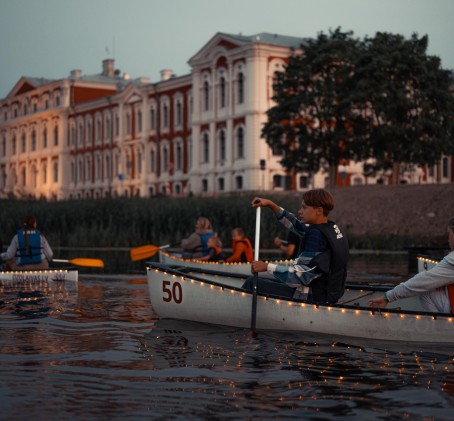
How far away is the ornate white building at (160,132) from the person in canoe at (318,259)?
33562 millimetres

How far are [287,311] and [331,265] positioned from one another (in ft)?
2.66

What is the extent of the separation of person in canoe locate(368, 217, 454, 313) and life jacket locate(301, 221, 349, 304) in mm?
651

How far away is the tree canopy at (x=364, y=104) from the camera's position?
46.8 m

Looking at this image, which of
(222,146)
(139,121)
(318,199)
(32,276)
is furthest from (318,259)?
(139,121)

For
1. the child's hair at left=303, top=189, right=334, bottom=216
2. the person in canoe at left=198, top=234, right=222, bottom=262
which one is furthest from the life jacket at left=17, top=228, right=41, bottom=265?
the child's hair at left=303, top=189, right=334, bottom=216

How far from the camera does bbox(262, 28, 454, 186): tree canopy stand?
153ft

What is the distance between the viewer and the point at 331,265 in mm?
10430

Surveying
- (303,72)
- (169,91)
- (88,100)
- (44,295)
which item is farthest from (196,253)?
(88,100)

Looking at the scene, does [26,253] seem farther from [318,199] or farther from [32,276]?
[318,199]

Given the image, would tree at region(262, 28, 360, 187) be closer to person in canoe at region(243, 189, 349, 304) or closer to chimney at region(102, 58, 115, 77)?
person in canoe at region(243, 189, 349, 304)

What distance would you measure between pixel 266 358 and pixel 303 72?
1627 inches

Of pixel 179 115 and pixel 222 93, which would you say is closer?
pixel 222 93

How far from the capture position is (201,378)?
824 centimetres

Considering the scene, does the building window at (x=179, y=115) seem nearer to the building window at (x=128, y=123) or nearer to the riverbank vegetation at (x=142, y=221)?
the building window at (x=128, y=123)
